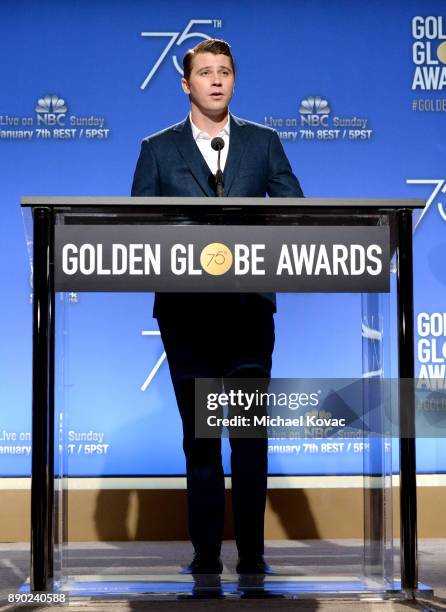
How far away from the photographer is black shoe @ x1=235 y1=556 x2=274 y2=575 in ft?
7.06

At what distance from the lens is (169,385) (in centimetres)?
219

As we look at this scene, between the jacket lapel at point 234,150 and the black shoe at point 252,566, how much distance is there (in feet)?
3.15

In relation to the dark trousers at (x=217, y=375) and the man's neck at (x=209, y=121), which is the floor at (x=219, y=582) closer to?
the dark trousers at (x=217, y=375)

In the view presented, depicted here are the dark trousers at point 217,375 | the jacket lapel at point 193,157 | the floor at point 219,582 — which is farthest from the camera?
the jacket lapel at point 193,157

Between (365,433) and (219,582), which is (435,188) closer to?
(365,433)

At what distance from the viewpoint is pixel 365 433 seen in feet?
7.16

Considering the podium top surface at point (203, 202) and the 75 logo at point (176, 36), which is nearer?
the podium top surface at point (203, 202)

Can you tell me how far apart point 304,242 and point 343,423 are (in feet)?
1.42

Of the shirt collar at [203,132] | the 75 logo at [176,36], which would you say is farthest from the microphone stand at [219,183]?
the 75 logo at [176,36]

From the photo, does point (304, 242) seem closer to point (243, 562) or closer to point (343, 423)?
point (343, 423)

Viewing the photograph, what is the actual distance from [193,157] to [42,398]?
0.81 meters

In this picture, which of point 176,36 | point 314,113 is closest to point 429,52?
point 314,113

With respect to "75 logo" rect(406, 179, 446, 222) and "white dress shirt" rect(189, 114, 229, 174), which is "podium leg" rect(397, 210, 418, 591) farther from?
"75 logo" rect(406, 179, 446, 222)

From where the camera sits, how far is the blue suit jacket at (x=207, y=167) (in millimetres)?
2500
